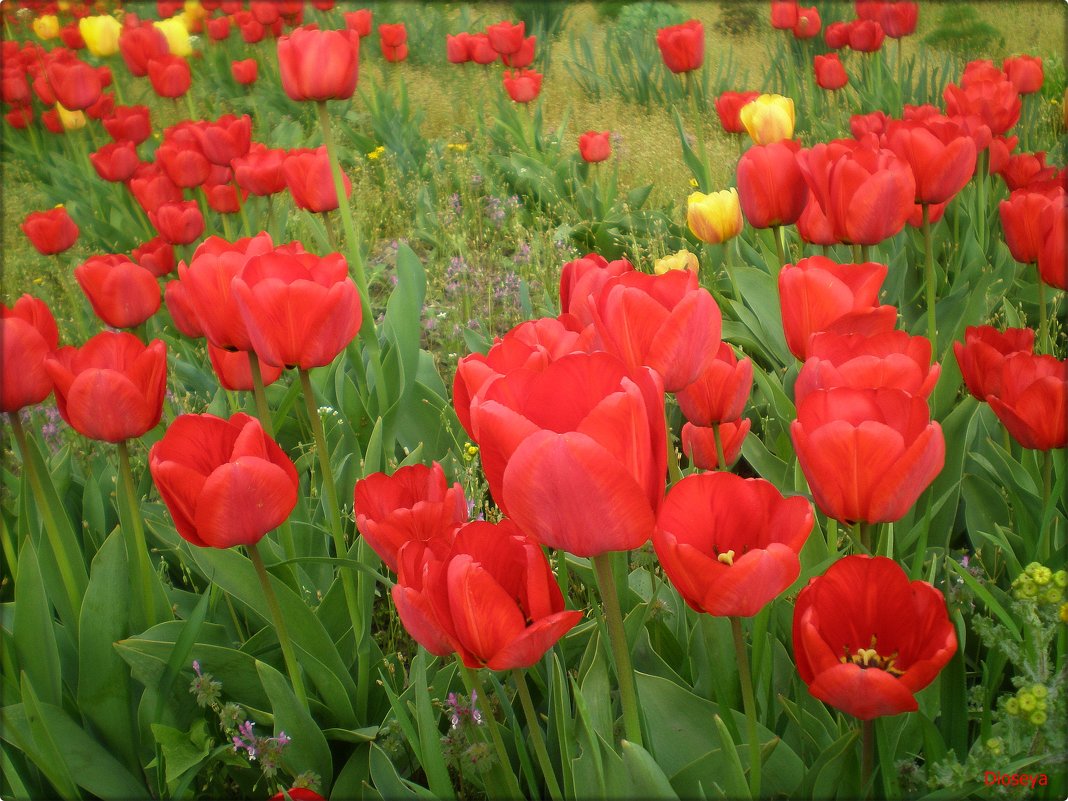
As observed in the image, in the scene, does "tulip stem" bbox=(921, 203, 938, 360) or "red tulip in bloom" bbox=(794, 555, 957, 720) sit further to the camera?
"tulip stem" bbox=(921, 203, 938, 360)

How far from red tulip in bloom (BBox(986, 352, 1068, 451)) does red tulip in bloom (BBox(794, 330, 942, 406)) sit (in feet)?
0.78

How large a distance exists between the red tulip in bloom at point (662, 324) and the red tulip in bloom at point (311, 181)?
1418 millimetres

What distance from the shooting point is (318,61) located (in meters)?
1.90

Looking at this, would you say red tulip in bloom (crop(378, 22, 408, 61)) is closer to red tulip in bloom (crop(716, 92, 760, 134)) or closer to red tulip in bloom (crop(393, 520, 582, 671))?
red tulip in bloom (crop(716, 92, 760, 134))

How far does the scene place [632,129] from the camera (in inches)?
202

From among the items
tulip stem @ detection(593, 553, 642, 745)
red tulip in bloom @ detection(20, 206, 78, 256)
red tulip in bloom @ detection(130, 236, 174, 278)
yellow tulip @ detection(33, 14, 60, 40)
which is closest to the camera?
tulip stem @ detection(593, 553, 642, 745)

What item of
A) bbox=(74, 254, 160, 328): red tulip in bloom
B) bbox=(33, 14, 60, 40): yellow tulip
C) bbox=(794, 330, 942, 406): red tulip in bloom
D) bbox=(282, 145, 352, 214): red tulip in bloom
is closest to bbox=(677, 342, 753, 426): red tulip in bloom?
bbox=(794, 330, 942, 406): red tulip in bloom

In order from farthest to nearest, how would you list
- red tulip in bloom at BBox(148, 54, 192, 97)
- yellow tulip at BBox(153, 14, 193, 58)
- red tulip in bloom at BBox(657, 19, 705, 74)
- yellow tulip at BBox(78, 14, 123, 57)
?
yellow tulip at BBox(78, 14, 123, 57) → yellow tulip at BBox(153, 14, 193, 58) → red tulip in bloom at BBox(148, 54, 192, 97) → red tulip in bloom at BBox(657, 19, 705, 74)

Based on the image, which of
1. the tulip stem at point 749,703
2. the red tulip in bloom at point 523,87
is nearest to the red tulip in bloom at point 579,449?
the tulip stem at point 749,703

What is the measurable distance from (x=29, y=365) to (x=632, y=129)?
428cm

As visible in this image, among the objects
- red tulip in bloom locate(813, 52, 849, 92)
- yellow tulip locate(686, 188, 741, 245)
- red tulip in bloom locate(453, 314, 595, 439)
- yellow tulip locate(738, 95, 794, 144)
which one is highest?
red tulip in bloom locate(453, 314, 595, 439)

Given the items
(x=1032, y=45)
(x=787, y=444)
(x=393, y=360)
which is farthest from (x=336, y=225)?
(x=1032, y=45)

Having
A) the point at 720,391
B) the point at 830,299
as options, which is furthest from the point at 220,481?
the point at 830,299

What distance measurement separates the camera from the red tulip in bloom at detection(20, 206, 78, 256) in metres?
2.83
